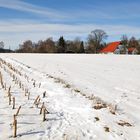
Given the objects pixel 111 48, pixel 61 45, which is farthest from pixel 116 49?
pixel 61 45

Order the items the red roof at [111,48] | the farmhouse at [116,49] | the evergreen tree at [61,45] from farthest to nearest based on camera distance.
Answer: the red roof at [111,48], the farmhouse at [116,49], the evergreen tree at [61,45]

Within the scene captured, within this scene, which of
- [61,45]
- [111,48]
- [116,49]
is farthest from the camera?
[111,48]

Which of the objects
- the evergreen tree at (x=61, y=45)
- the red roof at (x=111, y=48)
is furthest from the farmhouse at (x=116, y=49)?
the evergreen tree at (x=61, y=45)

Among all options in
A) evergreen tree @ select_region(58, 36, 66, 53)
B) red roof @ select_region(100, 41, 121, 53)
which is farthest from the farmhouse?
evergreen tree @ select_region(58, 36, 66, 53)

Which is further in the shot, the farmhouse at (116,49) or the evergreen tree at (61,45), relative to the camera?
the farmhouse at (116,49)

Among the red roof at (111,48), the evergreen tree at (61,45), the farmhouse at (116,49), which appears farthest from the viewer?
the red roof at (111,48)

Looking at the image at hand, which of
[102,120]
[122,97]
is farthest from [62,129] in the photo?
[122,97]

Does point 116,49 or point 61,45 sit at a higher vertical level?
point 61,45

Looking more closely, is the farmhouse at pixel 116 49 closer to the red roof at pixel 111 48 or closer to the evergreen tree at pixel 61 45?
the red roof at pixel 111 48

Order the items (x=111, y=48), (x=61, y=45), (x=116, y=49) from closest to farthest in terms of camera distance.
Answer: (x=61, y=45)
(x=116, y=49)
(x=111, y=48)

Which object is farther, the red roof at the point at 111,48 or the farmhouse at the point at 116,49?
the red roof at the point at 111,48

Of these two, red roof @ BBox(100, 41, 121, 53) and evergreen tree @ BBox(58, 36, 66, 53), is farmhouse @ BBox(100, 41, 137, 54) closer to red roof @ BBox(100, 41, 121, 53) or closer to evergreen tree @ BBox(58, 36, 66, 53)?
red roof @ BBox(100, 41, 121, 53)

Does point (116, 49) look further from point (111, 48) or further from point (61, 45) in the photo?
point (61, 45)

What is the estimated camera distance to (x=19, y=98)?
36.2 ft
